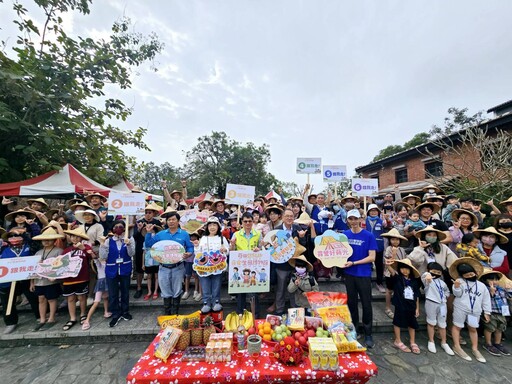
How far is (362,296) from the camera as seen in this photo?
3.81 metres

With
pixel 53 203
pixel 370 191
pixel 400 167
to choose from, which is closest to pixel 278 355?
pixel 370 191

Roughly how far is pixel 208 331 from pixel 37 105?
7.73 metres

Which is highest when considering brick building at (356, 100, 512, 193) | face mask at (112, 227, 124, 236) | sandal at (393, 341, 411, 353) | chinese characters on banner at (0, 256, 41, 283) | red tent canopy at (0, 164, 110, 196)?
brick building at (356, 100, 512, 193)

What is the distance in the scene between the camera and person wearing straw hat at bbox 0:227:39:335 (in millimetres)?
4277

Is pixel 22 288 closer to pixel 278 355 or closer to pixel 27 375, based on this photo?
pixel 27 375

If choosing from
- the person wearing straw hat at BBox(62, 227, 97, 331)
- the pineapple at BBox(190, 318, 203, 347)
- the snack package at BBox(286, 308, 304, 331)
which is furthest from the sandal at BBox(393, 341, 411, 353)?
the person wearing straw hat at BBox(62, 227, 97, 331)

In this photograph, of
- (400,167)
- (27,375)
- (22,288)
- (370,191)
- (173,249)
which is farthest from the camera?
(400,167)

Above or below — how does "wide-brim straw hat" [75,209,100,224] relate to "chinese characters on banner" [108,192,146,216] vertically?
below

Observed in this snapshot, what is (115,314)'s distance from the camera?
4.41 m

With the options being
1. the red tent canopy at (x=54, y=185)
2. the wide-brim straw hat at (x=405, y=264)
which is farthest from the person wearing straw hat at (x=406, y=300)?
the red tent canopy at (x=54, y=185)

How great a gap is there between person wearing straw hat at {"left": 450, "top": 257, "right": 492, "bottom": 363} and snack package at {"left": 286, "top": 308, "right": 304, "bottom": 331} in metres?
2.92

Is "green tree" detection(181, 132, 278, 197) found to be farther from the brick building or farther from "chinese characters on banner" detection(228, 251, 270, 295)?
"chinese characters on banner" detection(228, 251, 270, 295)

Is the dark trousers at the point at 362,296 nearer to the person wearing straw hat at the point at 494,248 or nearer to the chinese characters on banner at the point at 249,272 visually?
the chinese characters on banner at the point at 249,272

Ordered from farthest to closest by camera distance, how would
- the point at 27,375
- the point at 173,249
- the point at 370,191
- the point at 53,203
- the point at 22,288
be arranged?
1. the point at 53,203
2. the point at 370,191
3. the point at 22,288
4. the point at 173,249
5. the point at 27,375
